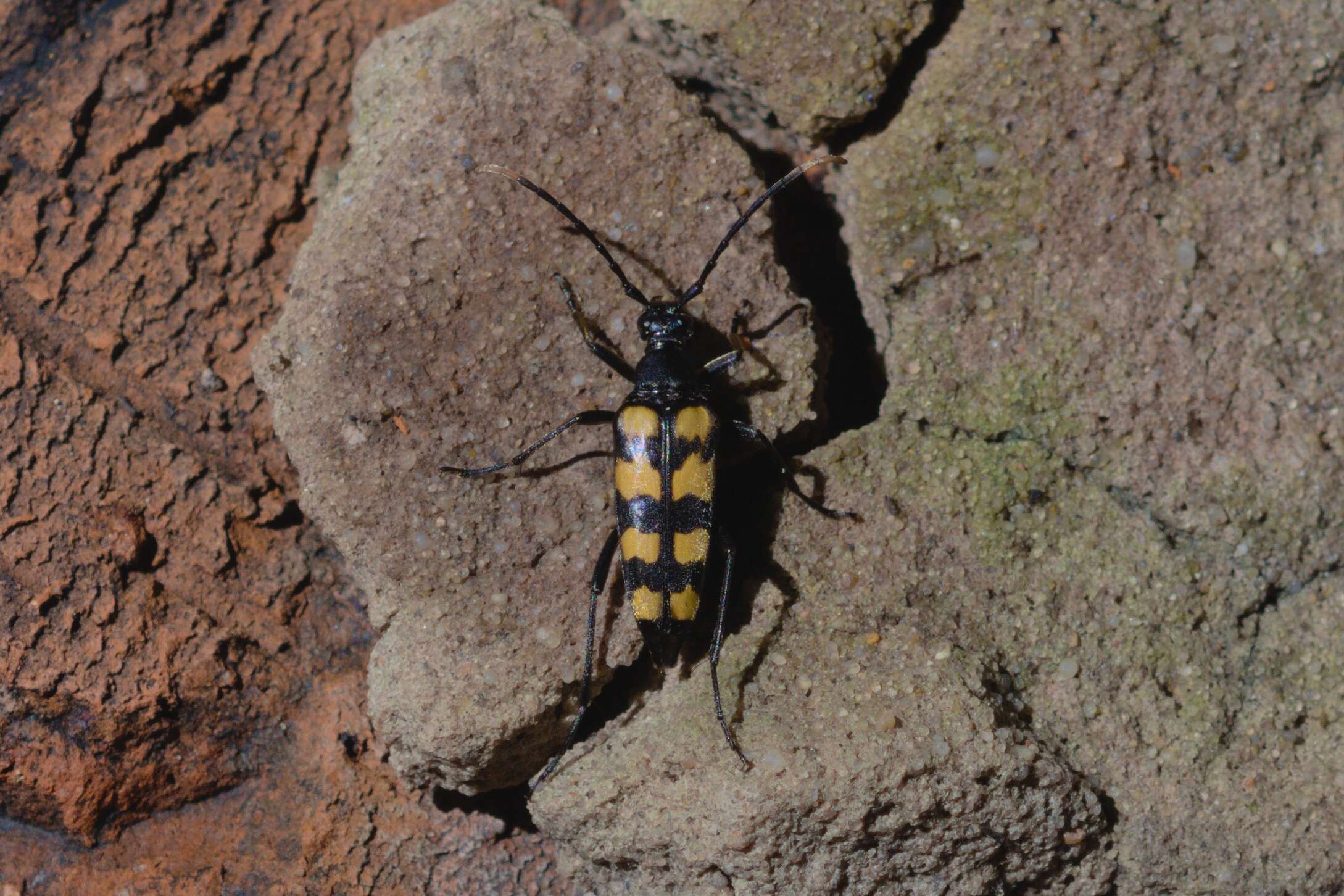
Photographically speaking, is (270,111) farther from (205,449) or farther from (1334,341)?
(1334,341)

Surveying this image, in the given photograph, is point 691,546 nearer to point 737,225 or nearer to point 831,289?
point 737,225

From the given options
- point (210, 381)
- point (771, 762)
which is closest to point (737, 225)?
point (771, 762)

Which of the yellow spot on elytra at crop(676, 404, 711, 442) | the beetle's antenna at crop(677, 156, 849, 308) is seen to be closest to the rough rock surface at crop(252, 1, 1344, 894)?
the beetle's antenna at crop(677, 156, 849, 308)

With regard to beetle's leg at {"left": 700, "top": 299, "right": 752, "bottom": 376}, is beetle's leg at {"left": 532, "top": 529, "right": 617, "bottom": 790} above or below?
below

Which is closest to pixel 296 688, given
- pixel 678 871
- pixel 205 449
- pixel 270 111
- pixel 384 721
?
pixel 384 721

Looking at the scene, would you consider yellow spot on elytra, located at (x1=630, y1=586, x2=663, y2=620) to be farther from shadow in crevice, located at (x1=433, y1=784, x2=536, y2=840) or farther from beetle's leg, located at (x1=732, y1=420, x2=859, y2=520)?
shadow in crevice, located at (x1=433, y1=784, x2=536, y2=840)

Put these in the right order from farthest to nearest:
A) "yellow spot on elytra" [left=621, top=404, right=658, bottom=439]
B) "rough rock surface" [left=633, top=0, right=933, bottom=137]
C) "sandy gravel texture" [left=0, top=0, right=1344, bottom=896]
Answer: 1. "rough rock surface" [left=633, top=0, right=933, bottom=137]
2. "yellow spot on elytra" [left=621, top=404, right=658, bottom=439]
3. "sandy gravel texture" [left=0, top=0, right=1344, bottom=896]
